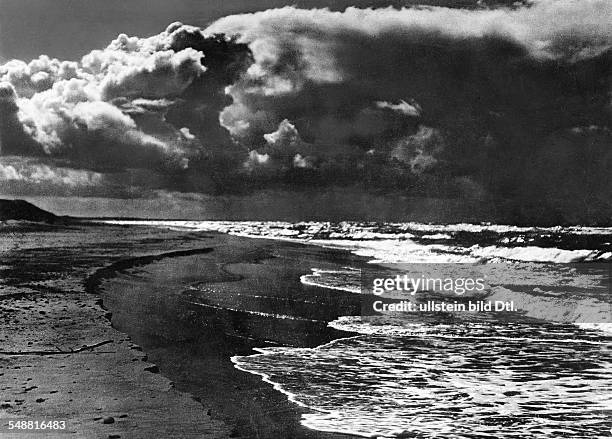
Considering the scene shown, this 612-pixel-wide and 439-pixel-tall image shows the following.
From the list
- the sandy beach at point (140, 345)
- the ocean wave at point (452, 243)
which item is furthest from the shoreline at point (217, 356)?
the ocean wave at point (452, 243)

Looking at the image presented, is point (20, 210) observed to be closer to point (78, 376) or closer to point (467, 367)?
point (78, 376)

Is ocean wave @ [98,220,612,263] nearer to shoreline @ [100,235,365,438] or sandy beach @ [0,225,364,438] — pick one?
sandy beach @ [0,225,364,438]

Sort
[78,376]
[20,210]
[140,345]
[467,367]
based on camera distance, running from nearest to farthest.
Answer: [78,376]
[467,367]
[140,345]
[20,210]

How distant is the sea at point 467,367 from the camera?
2.83m

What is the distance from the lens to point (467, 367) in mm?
3664

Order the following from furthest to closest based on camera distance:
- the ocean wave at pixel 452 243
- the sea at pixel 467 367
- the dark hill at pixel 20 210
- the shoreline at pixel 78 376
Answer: the dark hill at pixel 20 210
the ocean wave at pixel 452 243
the sea at pixel 467 367
the shoreline at pixel 78 376

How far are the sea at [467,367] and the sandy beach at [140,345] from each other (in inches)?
A: 9.4

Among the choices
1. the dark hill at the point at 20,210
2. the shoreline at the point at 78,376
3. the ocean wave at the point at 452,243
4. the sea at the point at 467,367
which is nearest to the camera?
the shoreline at the point at 78,376

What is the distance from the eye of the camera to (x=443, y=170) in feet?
18.5

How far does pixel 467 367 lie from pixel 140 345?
2.04m

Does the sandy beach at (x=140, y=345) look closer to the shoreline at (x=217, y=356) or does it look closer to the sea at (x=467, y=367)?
the shoreline at (x=217, y=356)

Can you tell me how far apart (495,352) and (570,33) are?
10.1 ft

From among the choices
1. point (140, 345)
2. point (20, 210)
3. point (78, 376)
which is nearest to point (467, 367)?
point (140, 345)

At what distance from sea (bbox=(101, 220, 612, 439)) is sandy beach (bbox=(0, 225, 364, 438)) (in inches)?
9.4
